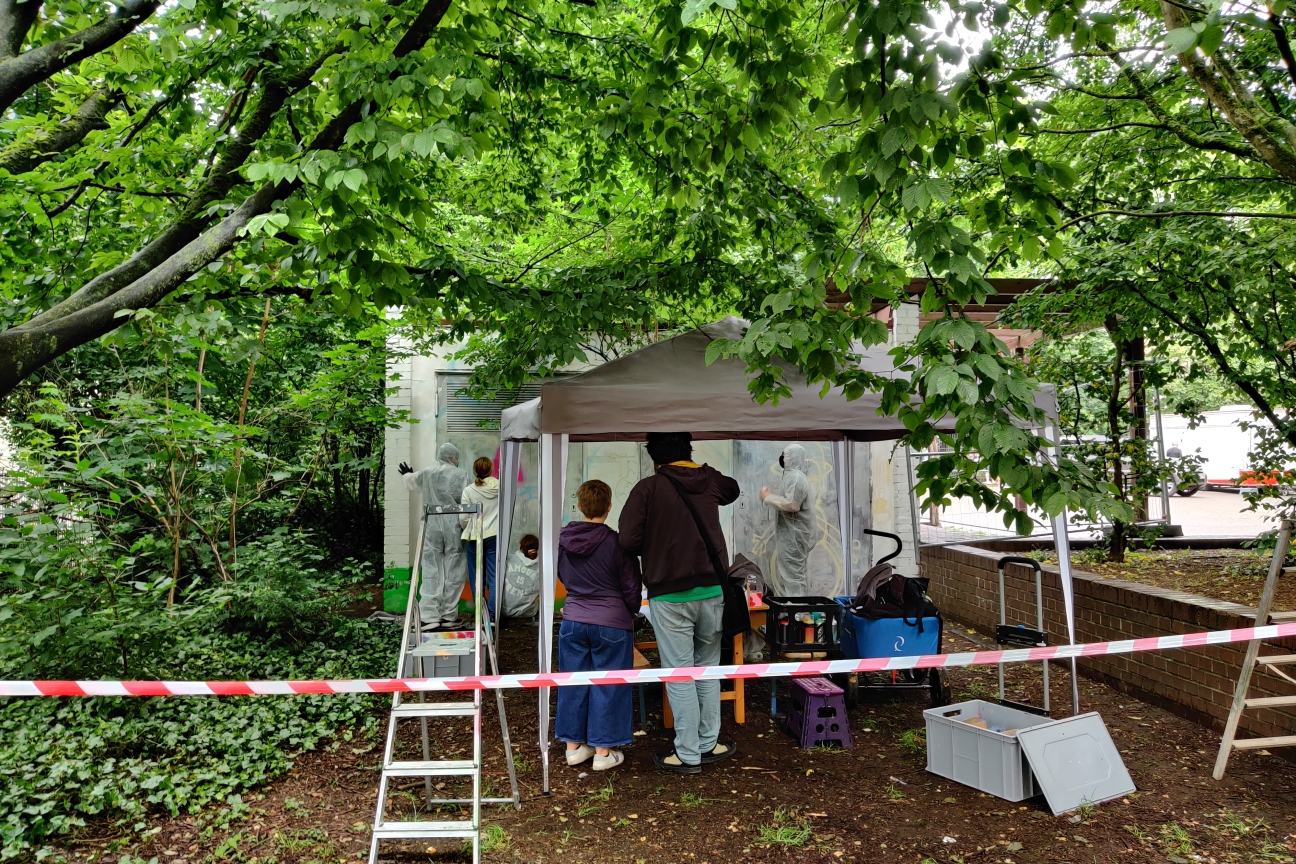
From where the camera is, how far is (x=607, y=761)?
5.20 meters

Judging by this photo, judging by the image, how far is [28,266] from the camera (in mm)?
6113

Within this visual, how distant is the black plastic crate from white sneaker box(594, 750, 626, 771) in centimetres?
147

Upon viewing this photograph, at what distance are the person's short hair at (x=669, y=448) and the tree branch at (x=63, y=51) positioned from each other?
353cm

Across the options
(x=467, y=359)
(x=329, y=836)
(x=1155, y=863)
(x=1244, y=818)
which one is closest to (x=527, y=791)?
(x=329, y=836)

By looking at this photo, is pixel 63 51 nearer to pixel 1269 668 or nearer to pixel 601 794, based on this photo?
pixel 601 794

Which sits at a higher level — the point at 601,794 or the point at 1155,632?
the point at 1155,632

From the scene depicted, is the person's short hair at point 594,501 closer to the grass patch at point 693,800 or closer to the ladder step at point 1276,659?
→ the grass patch at point 693,800

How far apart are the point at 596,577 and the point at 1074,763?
9.24 feet

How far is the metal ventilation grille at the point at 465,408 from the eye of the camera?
10.2 m

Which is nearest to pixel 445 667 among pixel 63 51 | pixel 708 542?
pixel 708 542

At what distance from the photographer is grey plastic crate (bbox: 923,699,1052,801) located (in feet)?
15.1

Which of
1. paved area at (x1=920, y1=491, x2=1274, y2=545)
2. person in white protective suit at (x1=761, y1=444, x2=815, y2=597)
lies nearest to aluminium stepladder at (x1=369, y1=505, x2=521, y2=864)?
person in white protective suit at (x1=761, y1=444, x2=815, y2=597)

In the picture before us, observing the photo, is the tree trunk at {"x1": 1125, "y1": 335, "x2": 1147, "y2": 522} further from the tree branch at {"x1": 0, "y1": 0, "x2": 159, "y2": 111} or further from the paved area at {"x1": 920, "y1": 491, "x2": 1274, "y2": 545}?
the tree branch at {"x1": 0, "y1": 0, "x2": 159, "y2": 111}

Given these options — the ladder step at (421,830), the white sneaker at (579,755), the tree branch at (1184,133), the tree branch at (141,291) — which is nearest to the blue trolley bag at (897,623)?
the white sneaker at (579,755)
